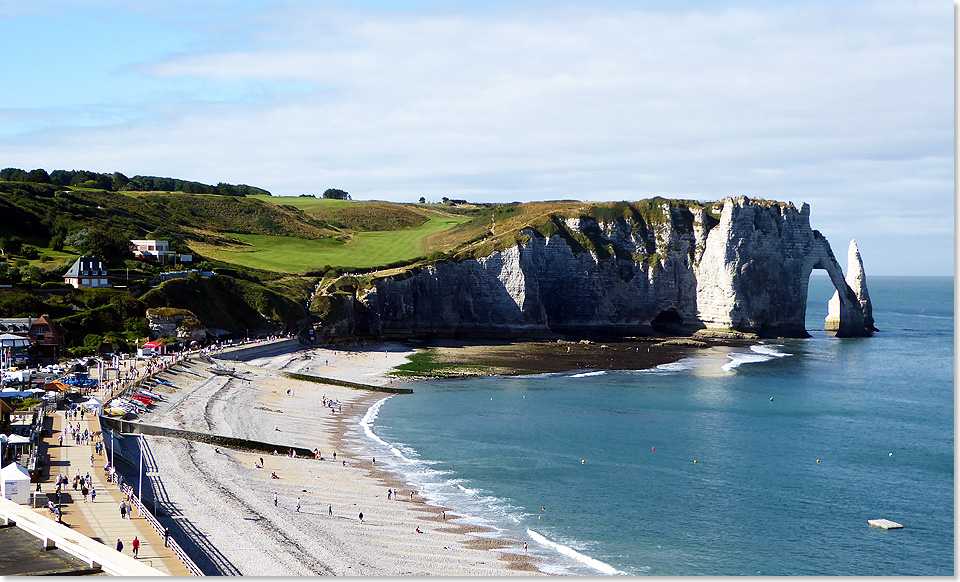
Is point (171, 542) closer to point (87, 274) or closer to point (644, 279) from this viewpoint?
point (87, 274)

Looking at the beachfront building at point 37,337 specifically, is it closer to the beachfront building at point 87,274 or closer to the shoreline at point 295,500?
the shoreline at point 295,500

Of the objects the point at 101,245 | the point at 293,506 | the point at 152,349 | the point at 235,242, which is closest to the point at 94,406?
the point at 293,506

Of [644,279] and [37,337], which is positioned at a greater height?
[644,279]

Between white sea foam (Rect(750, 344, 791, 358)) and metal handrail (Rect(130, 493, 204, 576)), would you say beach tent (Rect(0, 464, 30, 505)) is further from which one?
white sea foam (Rect(750, 344, 791, 358))

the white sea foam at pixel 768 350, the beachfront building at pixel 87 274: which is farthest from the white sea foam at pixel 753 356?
the beachfront building at pixel 87 274

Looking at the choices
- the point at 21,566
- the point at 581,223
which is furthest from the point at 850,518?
the point at 581,223

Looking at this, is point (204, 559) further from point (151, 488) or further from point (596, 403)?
point (596, 403)
